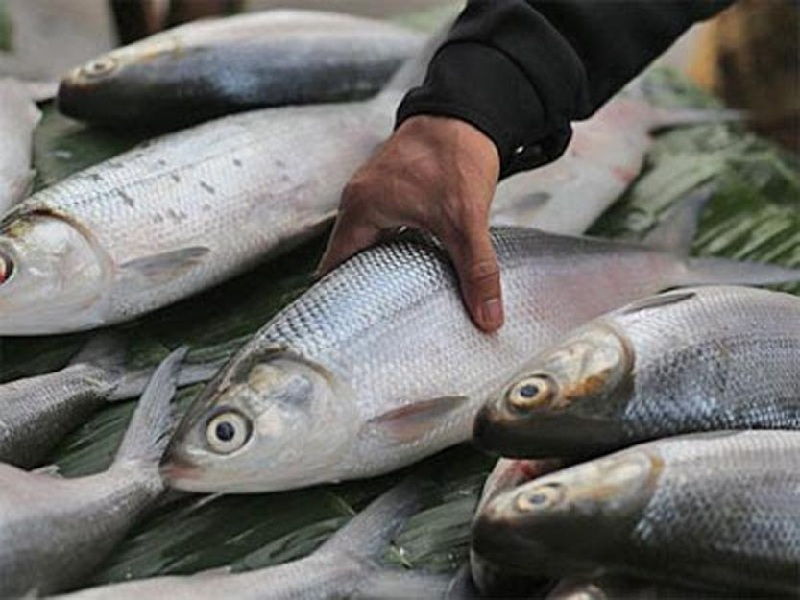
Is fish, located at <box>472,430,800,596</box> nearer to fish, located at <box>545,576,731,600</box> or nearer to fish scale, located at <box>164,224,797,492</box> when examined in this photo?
fish, located at <box>545,576,731,600</box>

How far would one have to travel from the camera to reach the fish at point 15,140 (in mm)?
2697

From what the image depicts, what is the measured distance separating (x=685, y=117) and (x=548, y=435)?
71.6 inches

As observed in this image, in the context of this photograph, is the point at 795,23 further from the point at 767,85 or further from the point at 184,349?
the point at 184,349

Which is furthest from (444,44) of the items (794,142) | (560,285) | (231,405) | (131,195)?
(794,142)

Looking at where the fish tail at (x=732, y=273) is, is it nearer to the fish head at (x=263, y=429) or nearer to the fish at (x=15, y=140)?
the fish head at (x=263, y=429)

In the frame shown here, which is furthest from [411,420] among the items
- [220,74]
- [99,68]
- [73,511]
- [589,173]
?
[99,68]

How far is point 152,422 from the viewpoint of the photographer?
2.07 meters

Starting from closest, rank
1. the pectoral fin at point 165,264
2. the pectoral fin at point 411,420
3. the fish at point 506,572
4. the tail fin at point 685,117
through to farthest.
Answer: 1. the fish at point 506,572
2. the pectoral fin at point 411,420
3. the pectoral fin at point 165,264
4. the tail fin at point 685,117

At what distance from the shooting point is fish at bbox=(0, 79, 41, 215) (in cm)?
270

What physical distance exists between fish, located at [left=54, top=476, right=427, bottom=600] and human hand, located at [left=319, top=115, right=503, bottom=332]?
0.40 m

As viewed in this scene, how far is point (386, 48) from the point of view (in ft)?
10.7

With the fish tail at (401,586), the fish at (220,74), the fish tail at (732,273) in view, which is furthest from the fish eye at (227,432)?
the fish at (220,74)

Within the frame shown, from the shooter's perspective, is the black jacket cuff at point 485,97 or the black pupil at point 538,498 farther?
the black jacket cuff at point 485,97

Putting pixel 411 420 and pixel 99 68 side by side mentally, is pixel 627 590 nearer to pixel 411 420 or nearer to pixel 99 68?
pixel 411 420
